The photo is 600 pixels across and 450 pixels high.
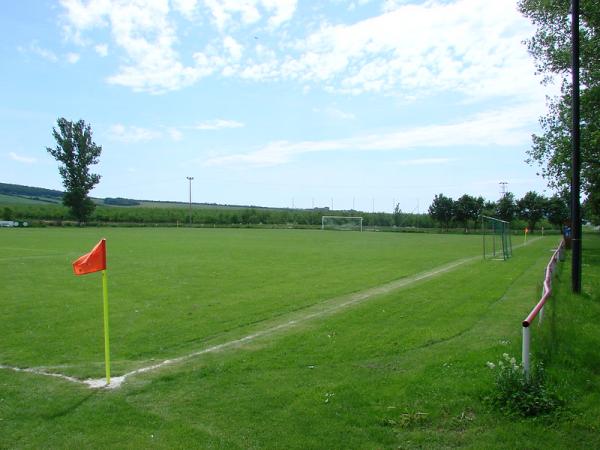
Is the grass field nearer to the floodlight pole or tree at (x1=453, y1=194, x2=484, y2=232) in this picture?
the floodlight pole

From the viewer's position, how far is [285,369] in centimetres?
677

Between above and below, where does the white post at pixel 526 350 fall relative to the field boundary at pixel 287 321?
above

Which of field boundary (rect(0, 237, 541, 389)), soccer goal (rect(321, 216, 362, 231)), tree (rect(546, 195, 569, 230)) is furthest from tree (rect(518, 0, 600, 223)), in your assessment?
soccer goal (rect(321, 216, 362, 231))

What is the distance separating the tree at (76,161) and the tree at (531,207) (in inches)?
2729

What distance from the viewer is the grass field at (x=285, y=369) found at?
4.68m

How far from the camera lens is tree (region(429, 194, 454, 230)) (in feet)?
282

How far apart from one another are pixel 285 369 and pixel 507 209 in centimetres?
8004

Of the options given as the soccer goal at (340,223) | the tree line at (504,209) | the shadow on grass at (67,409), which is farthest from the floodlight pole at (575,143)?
the soccer goal at (340,223)

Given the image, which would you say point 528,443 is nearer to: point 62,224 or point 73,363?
point 73,363

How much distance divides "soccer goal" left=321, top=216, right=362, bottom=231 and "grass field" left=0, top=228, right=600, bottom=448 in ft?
266

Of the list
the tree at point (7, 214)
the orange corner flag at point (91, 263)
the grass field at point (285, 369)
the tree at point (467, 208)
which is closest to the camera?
the grass field at point (285, 369)

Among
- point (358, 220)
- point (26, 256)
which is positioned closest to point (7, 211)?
point (358, 220)

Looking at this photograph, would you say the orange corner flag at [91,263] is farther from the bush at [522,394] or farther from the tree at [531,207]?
the tree at [531,207]

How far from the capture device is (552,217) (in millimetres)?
79312
